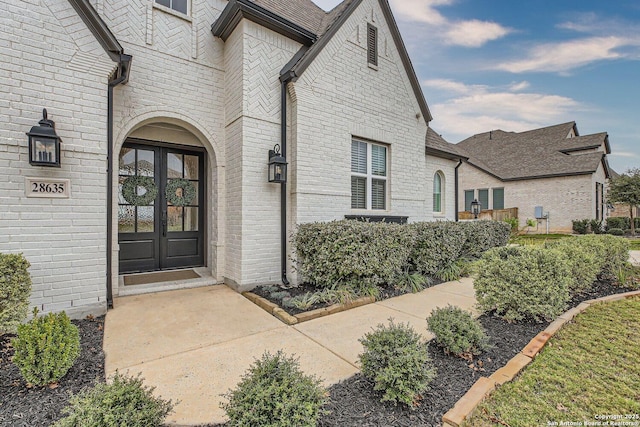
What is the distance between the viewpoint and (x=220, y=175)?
18.9 feet

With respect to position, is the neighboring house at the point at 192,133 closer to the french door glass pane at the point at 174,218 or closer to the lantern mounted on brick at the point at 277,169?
the french door glass pane at the point at 174,218

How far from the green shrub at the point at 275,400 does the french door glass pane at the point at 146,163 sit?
215 inches

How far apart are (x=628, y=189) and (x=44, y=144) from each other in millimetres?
26913

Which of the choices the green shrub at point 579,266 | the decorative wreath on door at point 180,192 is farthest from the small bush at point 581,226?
the decorative wreath on door at point 180,192

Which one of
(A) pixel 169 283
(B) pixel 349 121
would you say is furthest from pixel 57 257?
(B) pixel 349 121

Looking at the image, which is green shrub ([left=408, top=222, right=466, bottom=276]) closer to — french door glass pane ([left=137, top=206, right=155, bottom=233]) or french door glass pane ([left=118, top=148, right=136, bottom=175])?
french door glass pane ([left=137, top=206, right=155, bottom=233])

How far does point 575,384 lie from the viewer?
2.40 m

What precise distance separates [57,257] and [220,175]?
2.81 meters

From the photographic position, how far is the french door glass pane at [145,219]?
5.89m

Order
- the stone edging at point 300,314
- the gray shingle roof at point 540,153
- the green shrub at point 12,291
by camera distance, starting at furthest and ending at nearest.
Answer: the gray shingle roof at point 540,153 → the stone edging at point 300,314 → the green shrub at point 12,291

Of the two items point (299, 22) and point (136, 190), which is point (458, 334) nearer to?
point (136, 190)

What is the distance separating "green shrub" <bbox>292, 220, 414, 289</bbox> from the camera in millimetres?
4664

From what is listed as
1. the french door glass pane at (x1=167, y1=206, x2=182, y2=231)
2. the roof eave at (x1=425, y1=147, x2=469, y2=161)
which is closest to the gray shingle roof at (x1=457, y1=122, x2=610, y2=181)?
the roof eave at (x1=425, y1=147, x2=469, y2=161)

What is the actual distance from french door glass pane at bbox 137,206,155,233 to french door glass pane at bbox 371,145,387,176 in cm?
500
